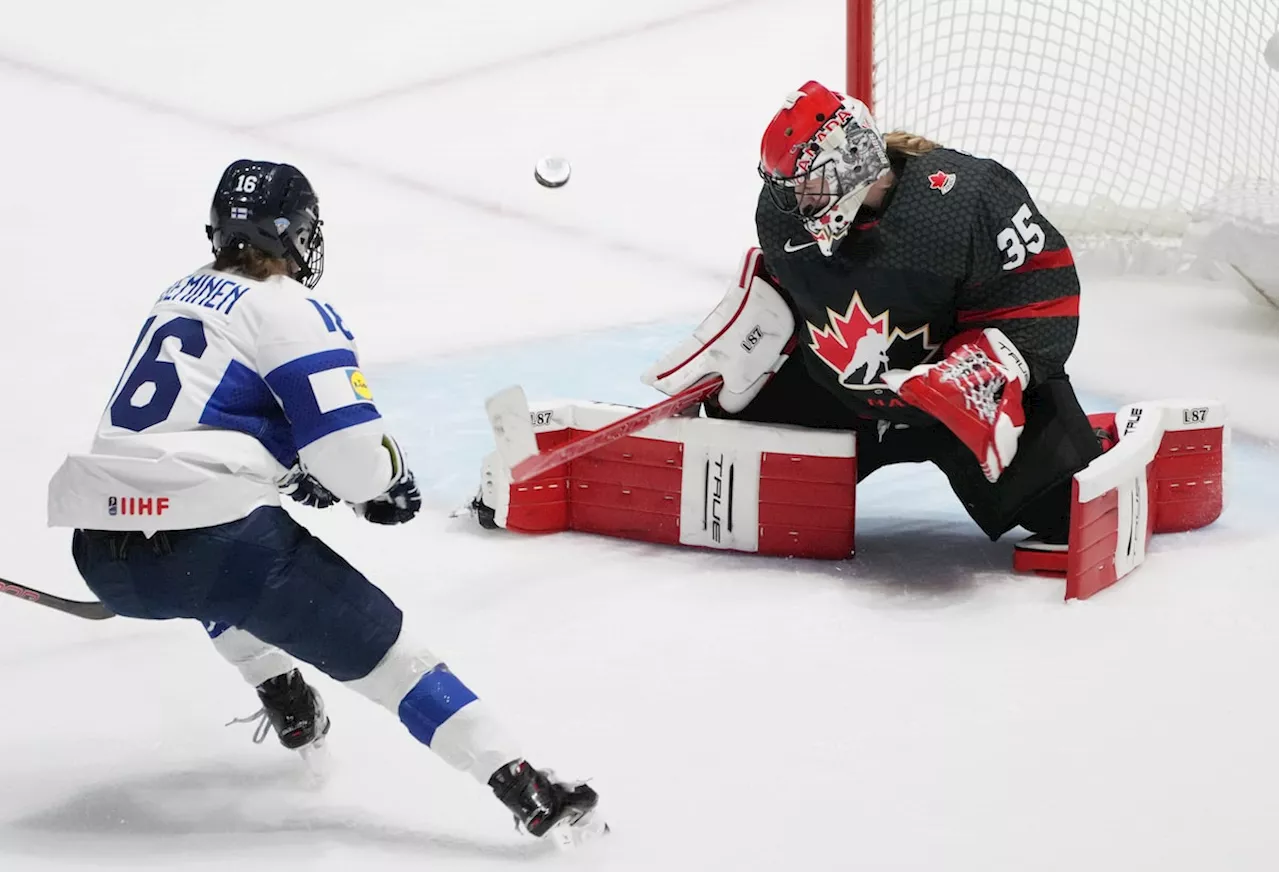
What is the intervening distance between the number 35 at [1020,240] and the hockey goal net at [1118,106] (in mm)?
1923

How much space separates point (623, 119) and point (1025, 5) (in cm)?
194

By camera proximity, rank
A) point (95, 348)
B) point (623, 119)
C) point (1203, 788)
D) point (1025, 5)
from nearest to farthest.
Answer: point (1203, 788) < point (95, 348) < point (1025, 5) < point (623, 119)

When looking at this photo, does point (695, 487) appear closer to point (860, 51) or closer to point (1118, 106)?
point (860, 51)

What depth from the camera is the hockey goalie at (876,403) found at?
297 centimetres

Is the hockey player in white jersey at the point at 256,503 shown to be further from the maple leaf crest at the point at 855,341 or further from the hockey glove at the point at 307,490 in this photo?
the maple leaf crest at the point at 855,341

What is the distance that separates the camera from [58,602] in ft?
8.07

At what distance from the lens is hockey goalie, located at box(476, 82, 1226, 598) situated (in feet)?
9.74

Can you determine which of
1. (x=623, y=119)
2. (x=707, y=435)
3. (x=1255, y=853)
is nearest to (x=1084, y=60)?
(x=623, y=119)

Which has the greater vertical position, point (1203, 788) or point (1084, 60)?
point (1084, 60)

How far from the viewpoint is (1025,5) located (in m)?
5.25

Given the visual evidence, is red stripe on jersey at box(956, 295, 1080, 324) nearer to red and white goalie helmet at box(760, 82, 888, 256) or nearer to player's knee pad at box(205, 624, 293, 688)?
red and white goalie helmet at box(760, 82, 888, 256)

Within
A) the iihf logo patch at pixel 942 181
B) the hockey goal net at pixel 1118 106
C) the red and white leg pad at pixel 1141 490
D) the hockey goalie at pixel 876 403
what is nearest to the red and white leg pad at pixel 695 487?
the hockey goalie at pixel 876 403

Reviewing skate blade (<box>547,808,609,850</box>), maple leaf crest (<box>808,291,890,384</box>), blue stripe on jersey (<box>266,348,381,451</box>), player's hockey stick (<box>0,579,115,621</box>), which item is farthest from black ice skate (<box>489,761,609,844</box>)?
maple leaf crest (<box>808,291,890,384</box>)

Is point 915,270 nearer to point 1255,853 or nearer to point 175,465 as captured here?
point 1255,853
